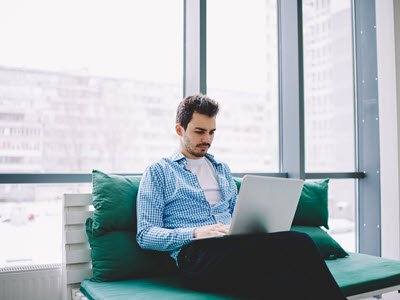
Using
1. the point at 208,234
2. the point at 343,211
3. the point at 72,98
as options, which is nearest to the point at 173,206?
the point at 208,234

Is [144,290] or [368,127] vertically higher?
[368,127]

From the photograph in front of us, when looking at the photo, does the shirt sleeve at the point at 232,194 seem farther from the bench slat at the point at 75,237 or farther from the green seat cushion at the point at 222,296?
the bench slat at the point at 75,237

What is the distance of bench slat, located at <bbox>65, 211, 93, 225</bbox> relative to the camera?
195cm

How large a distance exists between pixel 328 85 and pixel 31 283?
114 inches

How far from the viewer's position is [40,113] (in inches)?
87.0

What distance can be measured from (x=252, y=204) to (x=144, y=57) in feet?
4.96

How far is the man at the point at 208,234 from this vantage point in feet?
4.77

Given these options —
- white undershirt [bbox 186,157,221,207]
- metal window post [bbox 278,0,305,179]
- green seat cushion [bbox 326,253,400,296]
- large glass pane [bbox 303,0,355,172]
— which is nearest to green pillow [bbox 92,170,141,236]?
white undershirt [bbox 186,157,221,207]

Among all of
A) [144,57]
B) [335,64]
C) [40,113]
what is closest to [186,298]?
[40,113]

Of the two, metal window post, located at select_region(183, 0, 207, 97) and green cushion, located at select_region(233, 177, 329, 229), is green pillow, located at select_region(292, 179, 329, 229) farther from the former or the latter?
metal window post, located at select_region(183, 0, 207, 97)

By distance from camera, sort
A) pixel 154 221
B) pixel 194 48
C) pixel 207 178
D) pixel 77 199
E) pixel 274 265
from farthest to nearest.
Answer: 1. pixel 194 48
2. pixel 207 178
3. pixel 77 199
4. pixel 154 221
5. pixel 274 265

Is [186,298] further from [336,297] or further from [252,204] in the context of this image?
[336,297]

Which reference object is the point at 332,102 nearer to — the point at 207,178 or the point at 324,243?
the point at 324,243

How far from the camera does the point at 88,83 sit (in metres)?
2.37
